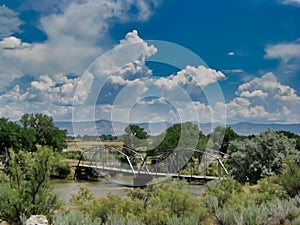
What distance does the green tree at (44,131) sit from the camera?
6122 centimetres

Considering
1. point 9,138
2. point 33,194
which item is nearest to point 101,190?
point 9,138

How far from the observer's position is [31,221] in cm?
857

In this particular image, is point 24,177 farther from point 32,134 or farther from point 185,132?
point 32,134

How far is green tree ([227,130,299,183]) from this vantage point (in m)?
25.4

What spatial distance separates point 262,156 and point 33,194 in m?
18.3

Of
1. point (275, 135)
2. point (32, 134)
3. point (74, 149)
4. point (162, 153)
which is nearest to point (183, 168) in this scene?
point (162, 153)

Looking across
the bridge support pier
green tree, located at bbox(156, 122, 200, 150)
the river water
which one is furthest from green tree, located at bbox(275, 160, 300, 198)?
green tree, located at bbox(156, 122, 200, 150)

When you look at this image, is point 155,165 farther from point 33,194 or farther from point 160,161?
point 33,194

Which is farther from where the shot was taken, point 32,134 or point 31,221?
point 32,134

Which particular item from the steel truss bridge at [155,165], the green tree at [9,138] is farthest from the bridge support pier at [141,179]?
the green tree at [9,138]

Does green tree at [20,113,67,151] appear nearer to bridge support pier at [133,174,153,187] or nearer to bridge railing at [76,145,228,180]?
bridge railing at [76,145,228,180]

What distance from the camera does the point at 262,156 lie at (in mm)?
25578

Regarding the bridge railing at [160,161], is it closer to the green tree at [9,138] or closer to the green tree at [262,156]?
the green tree at [9,138]

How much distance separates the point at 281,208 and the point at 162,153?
1564 inches
